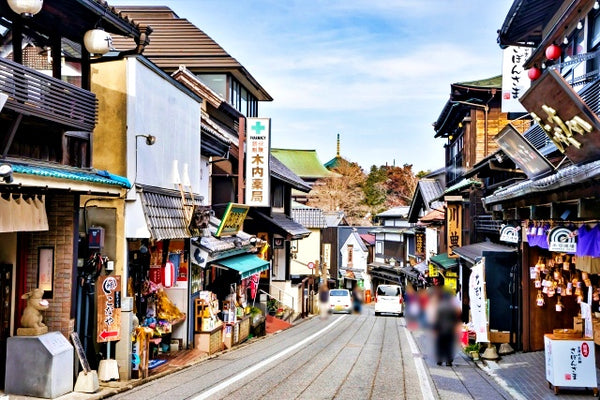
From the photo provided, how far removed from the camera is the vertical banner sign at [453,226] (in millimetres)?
32438

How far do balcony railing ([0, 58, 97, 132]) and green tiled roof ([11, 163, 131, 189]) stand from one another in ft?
2.74

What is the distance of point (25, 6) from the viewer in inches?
385

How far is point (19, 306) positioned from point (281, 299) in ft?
83.5

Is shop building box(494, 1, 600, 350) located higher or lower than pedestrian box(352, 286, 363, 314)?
higher

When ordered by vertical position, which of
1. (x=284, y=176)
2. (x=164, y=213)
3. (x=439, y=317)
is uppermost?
(x=284, y=176)

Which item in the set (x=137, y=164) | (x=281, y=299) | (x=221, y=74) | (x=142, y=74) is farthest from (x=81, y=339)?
(x=281, y=299)

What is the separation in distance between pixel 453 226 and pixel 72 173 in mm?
25963

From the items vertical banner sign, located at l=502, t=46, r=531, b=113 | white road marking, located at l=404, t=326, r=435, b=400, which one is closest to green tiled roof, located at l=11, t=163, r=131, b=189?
white road marking, located at l=404, t=326, r=435, b=400

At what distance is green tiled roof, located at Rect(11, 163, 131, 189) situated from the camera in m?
9.51

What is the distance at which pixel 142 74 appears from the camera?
14.2 meters

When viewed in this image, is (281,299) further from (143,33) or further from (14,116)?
(14,116)

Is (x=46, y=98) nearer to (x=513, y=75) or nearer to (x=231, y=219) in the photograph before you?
(x=231, y=219)

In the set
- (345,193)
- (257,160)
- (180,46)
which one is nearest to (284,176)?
(180,46)

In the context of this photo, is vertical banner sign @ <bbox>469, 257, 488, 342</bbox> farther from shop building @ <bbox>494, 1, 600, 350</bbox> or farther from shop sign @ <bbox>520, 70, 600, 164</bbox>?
shop sign @ <bbox>520, 70, 600, 164</bbox>
